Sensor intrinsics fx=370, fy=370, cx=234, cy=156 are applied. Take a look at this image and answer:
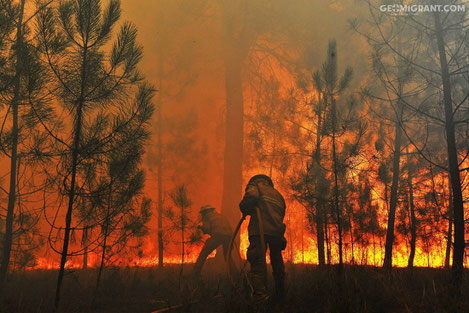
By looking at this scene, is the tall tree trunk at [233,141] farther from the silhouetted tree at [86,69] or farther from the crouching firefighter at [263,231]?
the silhouetted tree at [86,69]

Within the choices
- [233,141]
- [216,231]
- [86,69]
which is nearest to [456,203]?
[216,231]

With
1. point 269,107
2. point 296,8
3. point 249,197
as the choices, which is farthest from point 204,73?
point 249,197

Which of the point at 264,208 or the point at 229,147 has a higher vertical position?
the point at 229,147

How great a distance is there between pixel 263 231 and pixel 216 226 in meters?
3.43

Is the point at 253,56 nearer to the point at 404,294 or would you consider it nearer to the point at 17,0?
the point at 17,0

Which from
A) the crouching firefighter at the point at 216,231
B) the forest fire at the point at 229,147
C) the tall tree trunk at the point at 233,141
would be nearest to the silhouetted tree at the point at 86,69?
the forest fire at the point at 229,147

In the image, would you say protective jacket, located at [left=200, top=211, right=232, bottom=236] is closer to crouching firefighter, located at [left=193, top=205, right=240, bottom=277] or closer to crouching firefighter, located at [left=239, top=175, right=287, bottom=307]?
crouching firefighter, located at [left=193, top=205, right=240, bottom=277]

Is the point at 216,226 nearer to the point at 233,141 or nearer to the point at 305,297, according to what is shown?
the point at 305,297

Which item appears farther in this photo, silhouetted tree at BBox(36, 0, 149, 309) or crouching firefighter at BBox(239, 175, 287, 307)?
silhouetted tree at BBox(36, 0, 149, 309)

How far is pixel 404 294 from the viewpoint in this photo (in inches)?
184

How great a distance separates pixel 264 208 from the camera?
538cm

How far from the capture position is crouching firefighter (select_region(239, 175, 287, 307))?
16.2 ft

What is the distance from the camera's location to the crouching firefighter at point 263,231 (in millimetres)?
4941

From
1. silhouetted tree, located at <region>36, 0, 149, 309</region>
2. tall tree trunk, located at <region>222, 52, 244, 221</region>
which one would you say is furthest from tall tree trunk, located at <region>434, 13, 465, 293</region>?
tall tree trunk, located at <region>222, 52, 244, 221</region>
